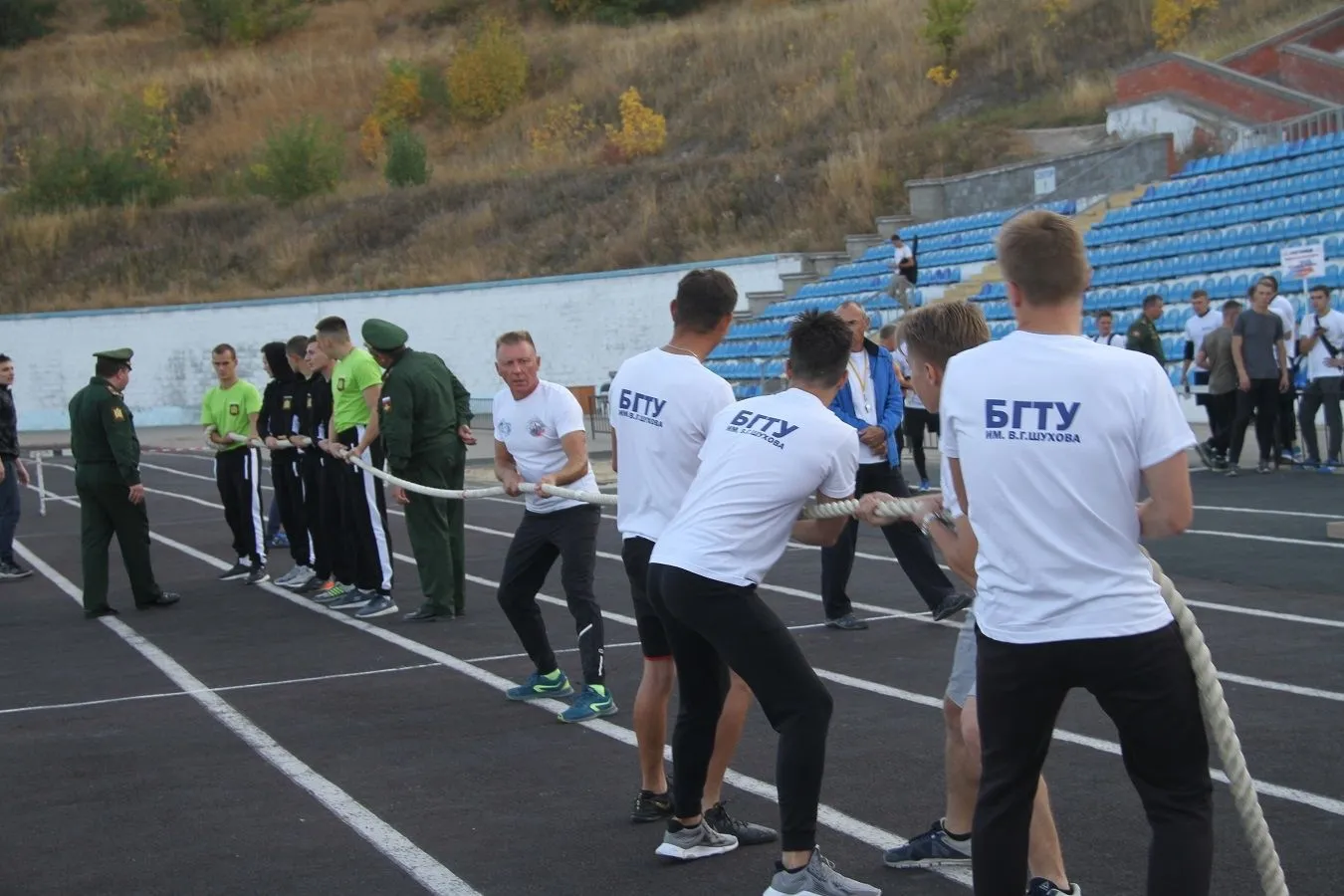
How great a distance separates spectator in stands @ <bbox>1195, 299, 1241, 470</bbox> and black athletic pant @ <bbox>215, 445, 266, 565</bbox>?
33.4 ft

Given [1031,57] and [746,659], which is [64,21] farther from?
[746,659]

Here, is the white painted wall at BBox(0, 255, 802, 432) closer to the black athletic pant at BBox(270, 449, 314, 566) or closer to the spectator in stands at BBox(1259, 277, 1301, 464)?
the spectator in stands at BBox(1259, 277, 1301, 464)

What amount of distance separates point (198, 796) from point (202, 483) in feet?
59.1

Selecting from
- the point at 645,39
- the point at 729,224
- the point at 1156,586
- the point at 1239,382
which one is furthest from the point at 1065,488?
the point at 645,39

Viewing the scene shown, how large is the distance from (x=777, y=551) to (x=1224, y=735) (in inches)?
61.8

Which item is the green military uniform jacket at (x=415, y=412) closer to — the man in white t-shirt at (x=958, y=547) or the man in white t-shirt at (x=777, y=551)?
the man in white t-shirt at (x=777, y=551)

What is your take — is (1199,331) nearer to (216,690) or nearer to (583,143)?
(216,690)

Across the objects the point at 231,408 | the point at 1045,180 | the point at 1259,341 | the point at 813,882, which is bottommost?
the point at 813,882

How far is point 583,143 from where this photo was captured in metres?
48.5

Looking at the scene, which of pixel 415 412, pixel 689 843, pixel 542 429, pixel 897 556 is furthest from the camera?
pixel 415 412

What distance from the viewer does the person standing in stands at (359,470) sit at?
1120cm

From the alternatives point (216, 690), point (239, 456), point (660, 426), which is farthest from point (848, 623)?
point (239, 456)

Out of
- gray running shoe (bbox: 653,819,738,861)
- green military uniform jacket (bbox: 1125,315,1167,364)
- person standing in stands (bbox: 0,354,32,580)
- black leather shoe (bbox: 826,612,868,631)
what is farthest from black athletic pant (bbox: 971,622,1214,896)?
Answer: green military uniform jacket (bbox: 1125,315,1167,364)

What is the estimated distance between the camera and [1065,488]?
3.53 m
